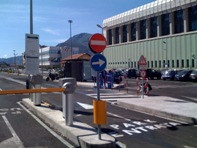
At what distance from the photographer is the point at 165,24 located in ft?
234

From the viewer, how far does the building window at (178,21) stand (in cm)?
6600

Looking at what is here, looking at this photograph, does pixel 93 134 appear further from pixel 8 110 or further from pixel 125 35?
pixel 125 35

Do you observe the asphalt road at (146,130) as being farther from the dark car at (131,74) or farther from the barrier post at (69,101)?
the dark car at (131,74)

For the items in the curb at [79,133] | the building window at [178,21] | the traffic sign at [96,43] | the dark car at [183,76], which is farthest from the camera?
the building window at [178,21]

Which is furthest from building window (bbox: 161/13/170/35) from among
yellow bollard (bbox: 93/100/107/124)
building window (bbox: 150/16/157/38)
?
yellow bollard (bbox: 93/100/107/124)

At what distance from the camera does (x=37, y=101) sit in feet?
46.4

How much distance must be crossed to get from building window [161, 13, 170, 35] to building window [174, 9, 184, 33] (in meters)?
2.64

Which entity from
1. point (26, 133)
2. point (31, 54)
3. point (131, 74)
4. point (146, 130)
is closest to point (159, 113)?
point (146, 130)

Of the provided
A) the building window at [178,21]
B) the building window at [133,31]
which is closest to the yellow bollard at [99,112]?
the building window at [178,21]

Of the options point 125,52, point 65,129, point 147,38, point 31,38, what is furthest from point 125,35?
point 65,129

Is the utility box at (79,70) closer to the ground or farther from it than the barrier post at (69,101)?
farther from it

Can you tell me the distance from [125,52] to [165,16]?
1795cm

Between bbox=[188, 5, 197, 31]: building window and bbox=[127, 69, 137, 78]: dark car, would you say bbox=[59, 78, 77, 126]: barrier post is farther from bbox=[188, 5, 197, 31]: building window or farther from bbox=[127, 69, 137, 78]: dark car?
bbox=[188, 5, 197, 31]: building window

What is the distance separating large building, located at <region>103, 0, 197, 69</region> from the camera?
63.1m
